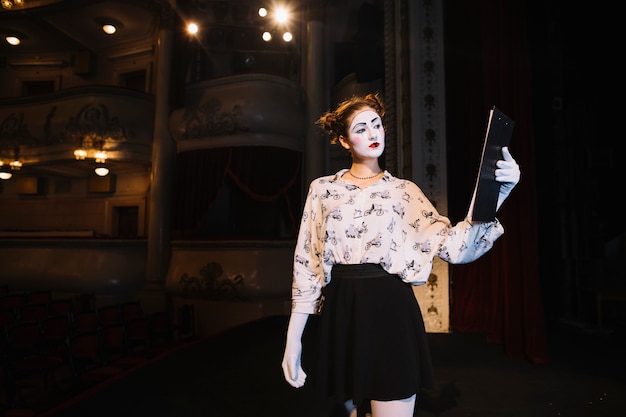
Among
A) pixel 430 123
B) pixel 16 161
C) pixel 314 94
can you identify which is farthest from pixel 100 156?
pixel 430 123

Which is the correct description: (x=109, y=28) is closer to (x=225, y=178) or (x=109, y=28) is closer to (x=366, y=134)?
(x=225, y=178)

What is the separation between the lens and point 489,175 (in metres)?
1.21

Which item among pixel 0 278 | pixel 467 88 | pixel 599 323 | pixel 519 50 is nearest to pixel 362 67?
pixel 467 88

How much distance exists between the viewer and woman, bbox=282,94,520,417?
1272 millimetres

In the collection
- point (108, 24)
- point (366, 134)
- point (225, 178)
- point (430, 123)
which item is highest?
point (108, 24)

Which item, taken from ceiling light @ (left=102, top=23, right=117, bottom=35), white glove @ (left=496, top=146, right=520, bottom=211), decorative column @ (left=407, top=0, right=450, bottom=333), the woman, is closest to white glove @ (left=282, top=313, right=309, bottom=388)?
the woman

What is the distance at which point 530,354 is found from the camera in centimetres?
295

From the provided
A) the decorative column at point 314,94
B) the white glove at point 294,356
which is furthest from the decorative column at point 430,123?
the decorative column at point 314,94

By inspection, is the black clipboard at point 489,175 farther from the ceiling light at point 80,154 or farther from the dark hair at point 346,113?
the ceiling light at point 80,154

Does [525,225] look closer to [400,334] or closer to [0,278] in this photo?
[400,334]

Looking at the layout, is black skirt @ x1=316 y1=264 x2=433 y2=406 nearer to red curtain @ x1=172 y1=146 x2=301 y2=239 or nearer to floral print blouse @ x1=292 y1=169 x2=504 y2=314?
floral print blouse @ x1=292 y1=169 x2=504 y2=314

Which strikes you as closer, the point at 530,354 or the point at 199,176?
the point at 530,354

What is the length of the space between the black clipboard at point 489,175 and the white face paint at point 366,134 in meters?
0.39

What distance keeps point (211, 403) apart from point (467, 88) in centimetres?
398
